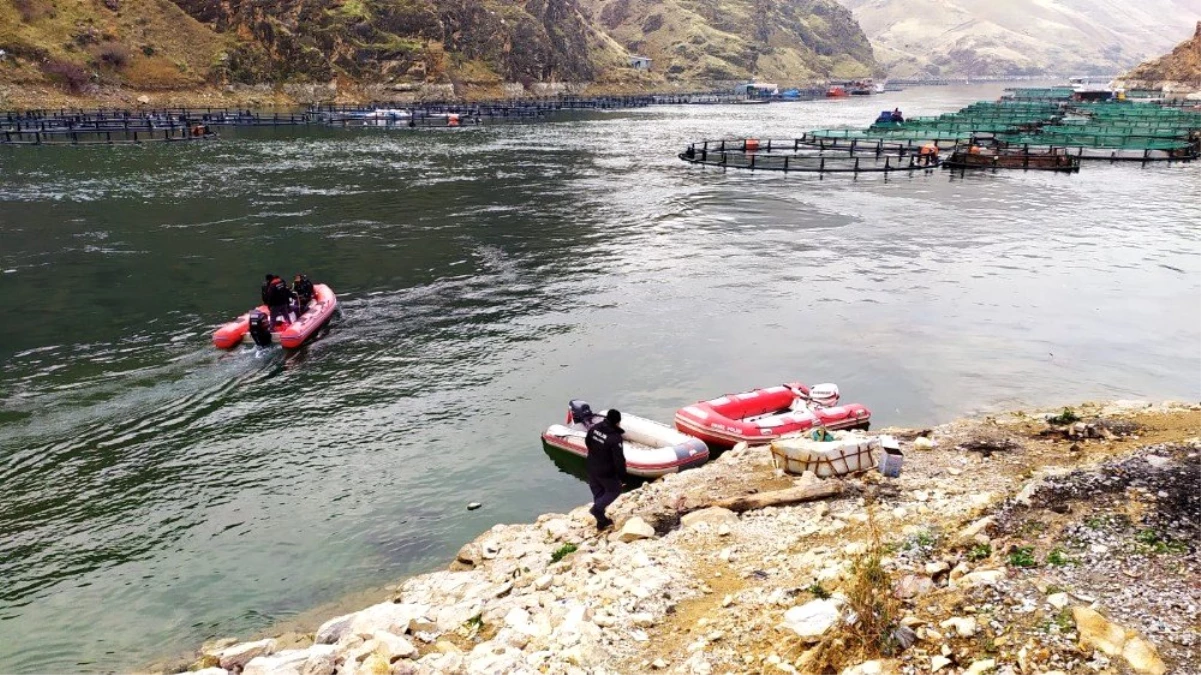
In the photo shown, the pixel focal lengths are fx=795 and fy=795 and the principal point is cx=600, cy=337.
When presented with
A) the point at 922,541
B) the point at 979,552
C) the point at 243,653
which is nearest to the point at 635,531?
the point at 922,541

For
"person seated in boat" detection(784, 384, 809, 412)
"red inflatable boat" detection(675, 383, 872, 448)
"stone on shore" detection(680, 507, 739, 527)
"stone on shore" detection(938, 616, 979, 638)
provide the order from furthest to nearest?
"person seated in boat" detection(784, 384, 809, 412) < "red inflatable boat" detection(675, 383, 872, 448) < "stone on shore" detection(680, 507, 739, 527) < "stone on shore" detection(938, 616, 979, 638)

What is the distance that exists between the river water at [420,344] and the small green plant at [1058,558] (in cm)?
1011

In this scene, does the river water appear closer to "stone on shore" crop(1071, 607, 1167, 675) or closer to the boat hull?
the boat hull

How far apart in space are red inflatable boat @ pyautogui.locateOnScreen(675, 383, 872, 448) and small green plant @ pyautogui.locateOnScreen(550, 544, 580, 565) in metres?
6.72

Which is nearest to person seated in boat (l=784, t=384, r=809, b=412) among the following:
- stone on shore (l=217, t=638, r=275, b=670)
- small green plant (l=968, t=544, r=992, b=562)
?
small green plant (l=968, t=544, r=992, b=562)

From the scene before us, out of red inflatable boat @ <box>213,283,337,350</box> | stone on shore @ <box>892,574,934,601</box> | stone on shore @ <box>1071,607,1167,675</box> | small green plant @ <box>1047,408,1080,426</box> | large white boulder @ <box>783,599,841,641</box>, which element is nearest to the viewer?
stone on shore @ <box>1071,607,1167,675</box>

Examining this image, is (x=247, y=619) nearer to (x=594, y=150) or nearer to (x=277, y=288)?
(x=277, y=288)

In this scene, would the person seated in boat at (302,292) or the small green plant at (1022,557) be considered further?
the person seated in boat at (302,292)

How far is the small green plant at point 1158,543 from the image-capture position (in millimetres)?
9570

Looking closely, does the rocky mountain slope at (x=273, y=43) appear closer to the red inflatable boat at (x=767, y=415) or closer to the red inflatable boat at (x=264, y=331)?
the red inflatable boat at (x=264, y=331)

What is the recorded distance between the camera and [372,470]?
1842 centimetres

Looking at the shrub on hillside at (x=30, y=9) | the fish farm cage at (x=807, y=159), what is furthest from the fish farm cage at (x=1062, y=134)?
the shrub on hillside at (x=30, y=9)

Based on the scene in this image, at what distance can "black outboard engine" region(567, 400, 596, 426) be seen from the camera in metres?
19.8

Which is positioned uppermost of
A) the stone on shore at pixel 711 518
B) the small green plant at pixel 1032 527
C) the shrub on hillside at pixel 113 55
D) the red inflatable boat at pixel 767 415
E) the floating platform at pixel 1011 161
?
the shrub on hillside at pixel 113 55
